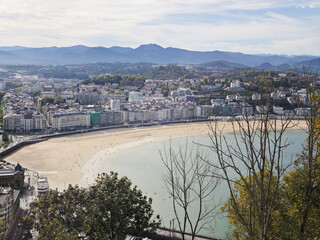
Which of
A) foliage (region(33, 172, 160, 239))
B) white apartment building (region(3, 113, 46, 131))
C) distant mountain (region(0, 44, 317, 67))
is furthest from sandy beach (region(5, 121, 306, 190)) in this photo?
distant mountain (region(0, 44, 317, 67))

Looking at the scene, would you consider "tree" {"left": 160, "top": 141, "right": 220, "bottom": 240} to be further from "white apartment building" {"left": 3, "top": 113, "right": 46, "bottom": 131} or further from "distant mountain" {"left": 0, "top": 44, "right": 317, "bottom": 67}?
"distant mountain" {"left": 0, "top": 44, "right": 317, "bottom": 67}

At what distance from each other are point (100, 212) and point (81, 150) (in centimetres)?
1136

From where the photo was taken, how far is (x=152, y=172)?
1296cm

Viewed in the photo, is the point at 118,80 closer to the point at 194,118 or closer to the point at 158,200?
the point at 194,118

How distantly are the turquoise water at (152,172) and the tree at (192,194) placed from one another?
11.3 inches

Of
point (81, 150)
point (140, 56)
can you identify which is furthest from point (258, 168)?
point (140, 56)

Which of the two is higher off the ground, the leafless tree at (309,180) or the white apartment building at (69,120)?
the leafless tree at (309,180)

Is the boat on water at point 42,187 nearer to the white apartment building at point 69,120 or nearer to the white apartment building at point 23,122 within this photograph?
the white apartment building at point 23,122

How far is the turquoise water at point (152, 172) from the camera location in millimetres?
8875

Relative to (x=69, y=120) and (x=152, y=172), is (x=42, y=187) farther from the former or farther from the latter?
(x=69, y=120)

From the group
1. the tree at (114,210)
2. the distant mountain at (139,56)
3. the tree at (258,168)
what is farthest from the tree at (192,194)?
the distant mountain at (139,56)

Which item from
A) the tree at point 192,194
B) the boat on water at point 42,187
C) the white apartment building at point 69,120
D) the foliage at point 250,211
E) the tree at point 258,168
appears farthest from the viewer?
the white apartment building at point 69,120

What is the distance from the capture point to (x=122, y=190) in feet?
18.2

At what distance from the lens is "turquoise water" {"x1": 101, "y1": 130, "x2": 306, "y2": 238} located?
29.1 feet
